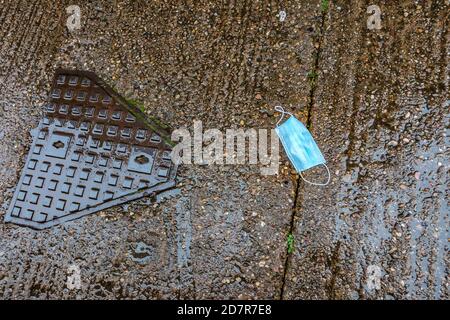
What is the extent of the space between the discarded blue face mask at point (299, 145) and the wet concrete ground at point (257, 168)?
Answer: 46 millimetres

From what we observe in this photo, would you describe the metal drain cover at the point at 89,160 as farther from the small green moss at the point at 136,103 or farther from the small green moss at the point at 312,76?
the small green moss at the point at 312,76

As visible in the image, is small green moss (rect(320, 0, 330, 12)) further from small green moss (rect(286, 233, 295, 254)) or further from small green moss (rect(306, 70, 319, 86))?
small green moss (rect(286, 233, 295, 254))

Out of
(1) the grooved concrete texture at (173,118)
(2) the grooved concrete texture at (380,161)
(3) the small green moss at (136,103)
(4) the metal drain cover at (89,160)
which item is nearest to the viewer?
(2) the grooved concrete texture at (380,161)

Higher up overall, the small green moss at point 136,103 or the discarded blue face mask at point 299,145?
the small green moss at point 136,103

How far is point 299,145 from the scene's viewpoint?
2.47 meters

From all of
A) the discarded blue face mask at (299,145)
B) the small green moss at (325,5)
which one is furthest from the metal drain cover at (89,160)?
the small green moss at (325,5)

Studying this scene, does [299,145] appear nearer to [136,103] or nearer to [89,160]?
[136,103]

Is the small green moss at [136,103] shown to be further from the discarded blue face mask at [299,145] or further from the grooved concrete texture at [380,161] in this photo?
the grooved concrete texture at [380,161]

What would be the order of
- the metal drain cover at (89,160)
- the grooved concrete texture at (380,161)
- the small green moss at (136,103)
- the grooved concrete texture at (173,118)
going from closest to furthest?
1. the grooved concrete texture at (380,161)
2. the grooved concrete texture at (173,118)
3. the metal drain cover at (89,160)
4. the small green moss at (136,103)

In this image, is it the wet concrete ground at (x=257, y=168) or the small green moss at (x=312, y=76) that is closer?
the wet concrete ground at (x=257, y=168)

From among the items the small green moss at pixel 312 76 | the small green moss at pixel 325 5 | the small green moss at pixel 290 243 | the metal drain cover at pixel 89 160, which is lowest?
the small green moss at pixel 290 243

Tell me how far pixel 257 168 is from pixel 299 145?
261mm

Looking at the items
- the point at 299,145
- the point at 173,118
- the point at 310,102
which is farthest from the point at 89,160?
the point at 310,102

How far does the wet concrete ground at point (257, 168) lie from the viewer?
2277mm
